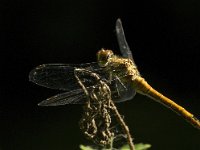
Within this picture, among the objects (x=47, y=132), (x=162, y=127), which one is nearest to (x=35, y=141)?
(x=47, y=132)

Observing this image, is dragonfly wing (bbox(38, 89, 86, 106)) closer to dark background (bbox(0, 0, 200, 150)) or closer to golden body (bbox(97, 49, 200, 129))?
golden body (bbox(97, 49, 200, 129))

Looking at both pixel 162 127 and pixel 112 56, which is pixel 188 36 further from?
pixel 112 56

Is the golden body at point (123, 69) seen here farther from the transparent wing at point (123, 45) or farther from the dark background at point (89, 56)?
the dark background at point (89, 56)

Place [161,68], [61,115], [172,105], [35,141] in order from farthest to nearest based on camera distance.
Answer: [161,68], [61,115], [35,141], [172,105]

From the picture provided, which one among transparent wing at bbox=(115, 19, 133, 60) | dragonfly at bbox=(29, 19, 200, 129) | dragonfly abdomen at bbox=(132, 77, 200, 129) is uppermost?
transparent wing at bbox=(115, 19, 133, 60)

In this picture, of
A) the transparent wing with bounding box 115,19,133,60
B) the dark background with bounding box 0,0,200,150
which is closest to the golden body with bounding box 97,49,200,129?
the transparent wing with bounding box 115,19,133,60

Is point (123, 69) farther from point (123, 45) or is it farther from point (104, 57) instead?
point (123, 45)
